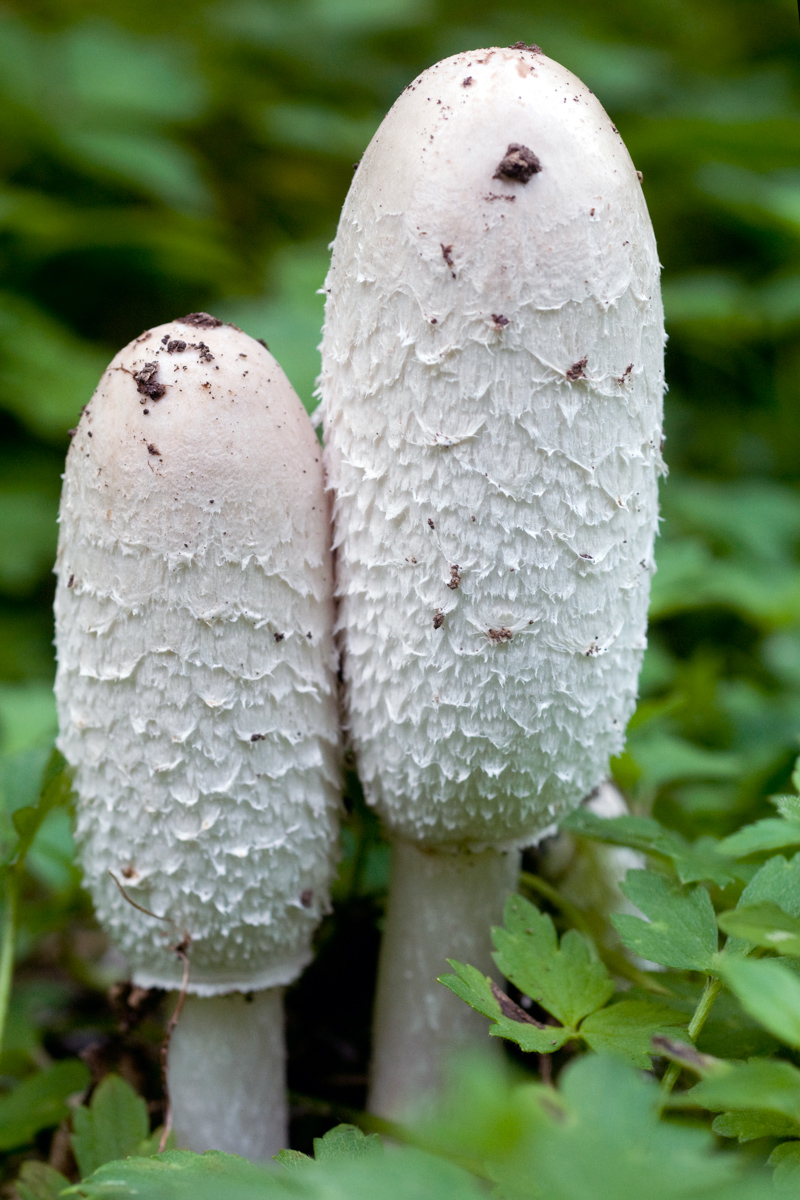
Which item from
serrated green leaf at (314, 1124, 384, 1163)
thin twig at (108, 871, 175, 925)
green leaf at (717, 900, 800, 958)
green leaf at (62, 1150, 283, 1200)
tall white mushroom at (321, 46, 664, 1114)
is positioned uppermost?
tall white mushroom at (321, 46, 664, 1114)

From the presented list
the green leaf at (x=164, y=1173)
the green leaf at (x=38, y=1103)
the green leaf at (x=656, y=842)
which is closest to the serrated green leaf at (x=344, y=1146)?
the green leaf at (x=164, y=1173)

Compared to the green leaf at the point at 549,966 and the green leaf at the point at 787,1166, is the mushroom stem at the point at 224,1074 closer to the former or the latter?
the green leaf at the point at 549,966

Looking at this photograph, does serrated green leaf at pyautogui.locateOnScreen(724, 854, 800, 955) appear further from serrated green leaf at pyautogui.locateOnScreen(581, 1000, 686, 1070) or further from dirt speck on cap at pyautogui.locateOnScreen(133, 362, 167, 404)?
dirt speck on cap at pyautogui.locateOnScreen(133, 362, 167, 404)

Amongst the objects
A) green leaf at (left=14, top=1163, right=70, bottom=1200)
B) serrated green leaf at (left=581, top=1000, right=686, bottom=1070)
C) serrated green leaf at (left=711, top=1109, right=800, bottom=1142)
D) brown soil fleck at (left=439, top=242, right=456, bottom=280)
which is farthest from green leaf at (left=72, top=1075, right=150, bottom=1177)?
brown soil fleck at (left=439, top=242, right=456, bottom=280)

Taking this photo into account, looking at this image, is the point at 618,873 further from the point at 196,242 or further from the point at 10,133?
the point at 10,133

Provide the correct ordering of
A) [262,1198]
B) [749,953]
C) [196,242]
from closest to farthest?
[262,1198] → [749,953] → [196,242]

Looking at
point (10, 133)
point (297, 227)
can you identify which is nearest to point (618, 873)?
point (10, 133)

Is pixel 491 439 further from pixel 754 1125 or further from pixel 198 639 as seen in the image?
pixel 754 1125
